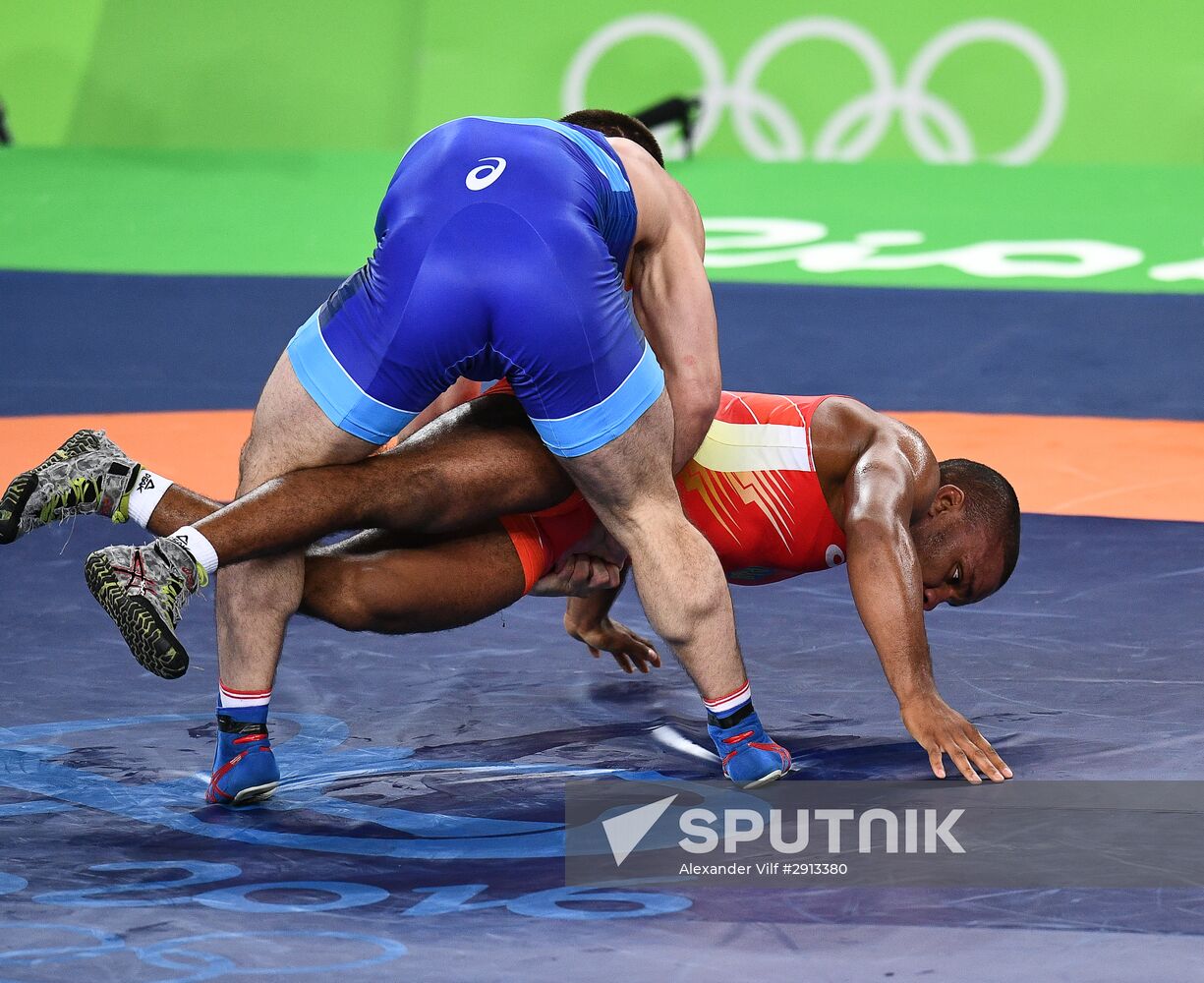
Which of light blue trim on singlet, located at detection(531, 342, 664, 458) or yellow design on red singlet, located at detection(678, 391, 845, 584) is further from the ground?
light blue trim on singlet, located at detection(531, 342, 664, 458)

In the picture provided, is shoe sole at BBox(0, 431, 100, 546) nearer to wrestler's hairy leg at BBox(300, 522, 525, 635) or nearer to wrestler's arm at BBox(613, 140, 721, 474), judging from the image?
wrestler's hairy leg at BBox(300, 522, 525, 635)

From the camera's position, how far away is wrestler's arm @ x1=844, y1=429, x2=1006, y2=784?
12.4 ft

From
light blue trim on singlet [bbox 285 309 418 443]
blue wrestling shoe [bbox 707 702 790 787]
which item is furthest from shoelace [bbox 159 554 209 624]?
blue wrestling shoe [bbox 707 702 790 787]

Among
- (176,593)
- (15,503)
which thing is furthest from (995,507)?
(15,503)

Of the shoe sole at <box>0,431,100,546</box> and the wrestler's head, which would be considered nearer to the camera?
the shoe sole at <box>0,431,100,546</box>

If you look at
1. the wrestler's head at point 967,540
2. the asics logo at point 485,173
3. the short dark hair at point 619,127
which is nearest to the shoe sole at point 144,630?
the asics logo at point 485,173

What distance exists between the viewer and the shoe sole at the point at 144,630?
10.3 feet

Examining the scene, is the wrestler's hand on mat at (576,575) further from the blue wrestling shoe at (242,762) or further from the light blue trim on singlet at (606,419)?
the blue wrestling shoe at (242,762)

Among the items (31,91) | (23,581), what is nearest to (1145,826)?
(23,581)

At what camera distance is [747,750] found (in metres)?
3.83

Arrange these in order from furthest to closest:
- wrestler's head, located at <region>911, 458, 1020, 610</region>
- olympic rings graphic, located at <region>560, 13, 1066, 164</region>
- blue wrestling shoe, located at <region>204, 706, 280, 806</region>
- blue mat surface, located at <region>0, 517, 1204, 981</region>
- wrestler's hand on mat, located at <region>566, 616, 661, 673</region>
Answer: olympic rings graphic, located at <region>560, 13, 1066, 164</region> < wrestler's hand on mat, located at <region>566, 616, 661, 673</region> < wrestler's head, located at <region>911, 458, 1020, 610</region> < blue wrestling shoe, located at <region>204, 706, 280, 806</region> < blue mat surface, located at <region>0, 517, 1204, 981</region>

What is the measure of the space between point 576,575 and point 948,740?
3.04ft

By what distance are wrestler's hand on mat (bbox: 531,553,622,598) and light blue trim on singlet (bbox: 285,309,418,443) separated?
2.18 ft

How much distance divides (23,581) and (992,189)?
7.01m
